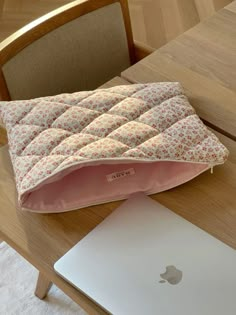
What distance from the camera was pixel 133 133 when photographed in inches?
37.6

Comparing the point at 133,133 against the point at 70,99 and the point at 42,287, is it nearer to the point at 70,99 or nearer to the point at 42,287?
the point at 70,99

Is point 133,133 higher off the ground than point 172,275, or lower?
higher

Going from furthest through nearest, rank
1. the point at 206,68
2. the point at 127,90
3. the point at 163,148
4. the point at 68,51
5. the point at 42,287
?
the point at 42,287, the point at 68,51, the point at 206,68, the point at 127,90, the point at 163,148

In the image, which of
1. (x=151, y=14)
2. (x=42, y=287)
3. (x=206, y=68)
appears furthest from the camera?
(x=151, y=14)

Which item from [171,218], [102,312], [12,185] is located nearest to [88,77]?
[12,185]

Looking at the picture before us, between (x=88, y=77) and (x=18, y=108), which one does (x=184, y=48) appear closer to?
(x=88, y=77)

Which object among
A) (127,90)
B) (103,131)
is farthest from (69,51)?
(103,131)

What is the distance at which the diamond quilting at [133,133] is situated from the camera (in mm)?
944

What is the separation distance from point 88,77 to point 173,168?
0.54 meters

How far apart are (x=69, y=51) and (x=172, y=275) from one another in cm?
72

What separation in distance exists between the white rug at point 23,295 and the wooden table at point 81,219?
666 mm

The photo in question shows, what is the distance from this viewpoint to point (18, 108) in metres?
1.02

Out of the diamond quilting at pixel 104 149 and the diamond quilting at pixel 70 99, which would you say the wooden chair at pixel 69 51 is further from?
the diamond quilting at pixel 104 149

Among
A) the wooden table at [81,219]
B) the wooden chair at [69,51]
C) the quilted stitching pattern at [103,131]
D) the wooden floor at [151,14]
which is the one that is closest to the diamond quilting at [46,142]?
the quilted stitching pattern at [103,131]
